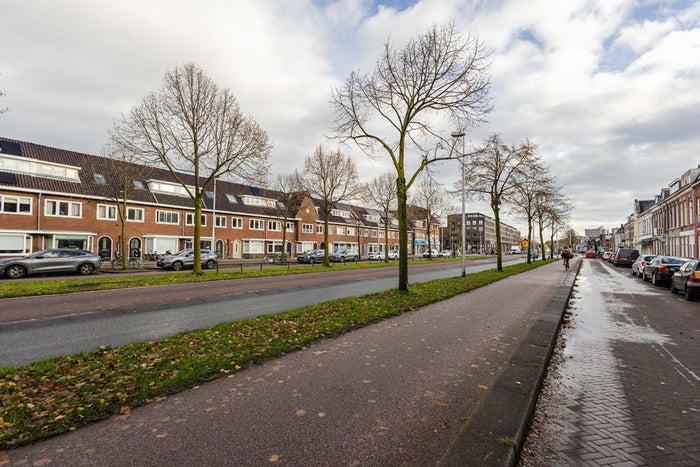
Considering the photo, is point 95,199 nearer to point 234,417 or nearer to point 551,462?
point 234,417

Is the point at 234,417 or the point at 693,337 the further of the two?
the point at 693,337

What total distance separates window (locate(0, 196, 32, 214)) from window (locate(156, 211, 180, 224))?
1039cm

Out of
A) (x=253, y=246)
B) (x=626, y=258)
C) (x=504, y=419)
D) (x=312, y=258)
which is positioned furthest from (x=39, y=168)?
(x=626, y=258)

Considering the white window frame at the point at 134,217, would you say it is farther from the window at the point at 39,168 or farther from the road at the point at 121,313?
the road at the point at 121,313

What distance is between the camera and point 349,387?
438 centimetres

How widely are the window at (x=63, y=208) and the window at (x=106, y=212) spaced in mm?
1530

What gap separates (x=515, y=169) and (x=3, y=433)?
2644 cm

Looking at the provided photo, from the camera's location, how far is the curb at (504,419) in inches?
111

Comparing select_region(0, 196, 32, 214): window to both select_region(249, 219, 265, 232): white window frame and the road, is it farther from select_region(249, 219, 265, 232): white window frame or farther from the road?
the road

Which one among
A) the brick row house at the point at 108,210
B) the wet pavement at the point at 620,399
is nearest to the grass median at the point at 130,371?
the wet pavement at the point at 620,399

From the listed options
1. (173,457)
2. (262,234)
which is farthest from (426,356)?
(262,234)

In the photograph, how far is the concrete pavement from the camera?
293 cm

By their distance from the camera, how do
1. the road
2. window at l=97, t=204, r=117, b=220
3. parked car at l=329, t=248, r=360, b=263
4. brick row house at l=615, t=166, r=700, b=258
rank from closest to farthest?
the road → window at l=97, t=204, r=117, b=220 → brick row house at l=615, t=166, r=700, b=258 → parked car at l=329, t=248, r=360, b=263

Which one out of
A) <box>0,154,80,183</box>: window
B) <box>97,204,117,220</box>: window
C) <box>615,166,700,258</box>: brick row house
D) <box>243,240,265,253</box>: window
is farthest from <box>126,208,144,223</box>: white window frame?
<box>615,166,700,258</box>: brick row house
